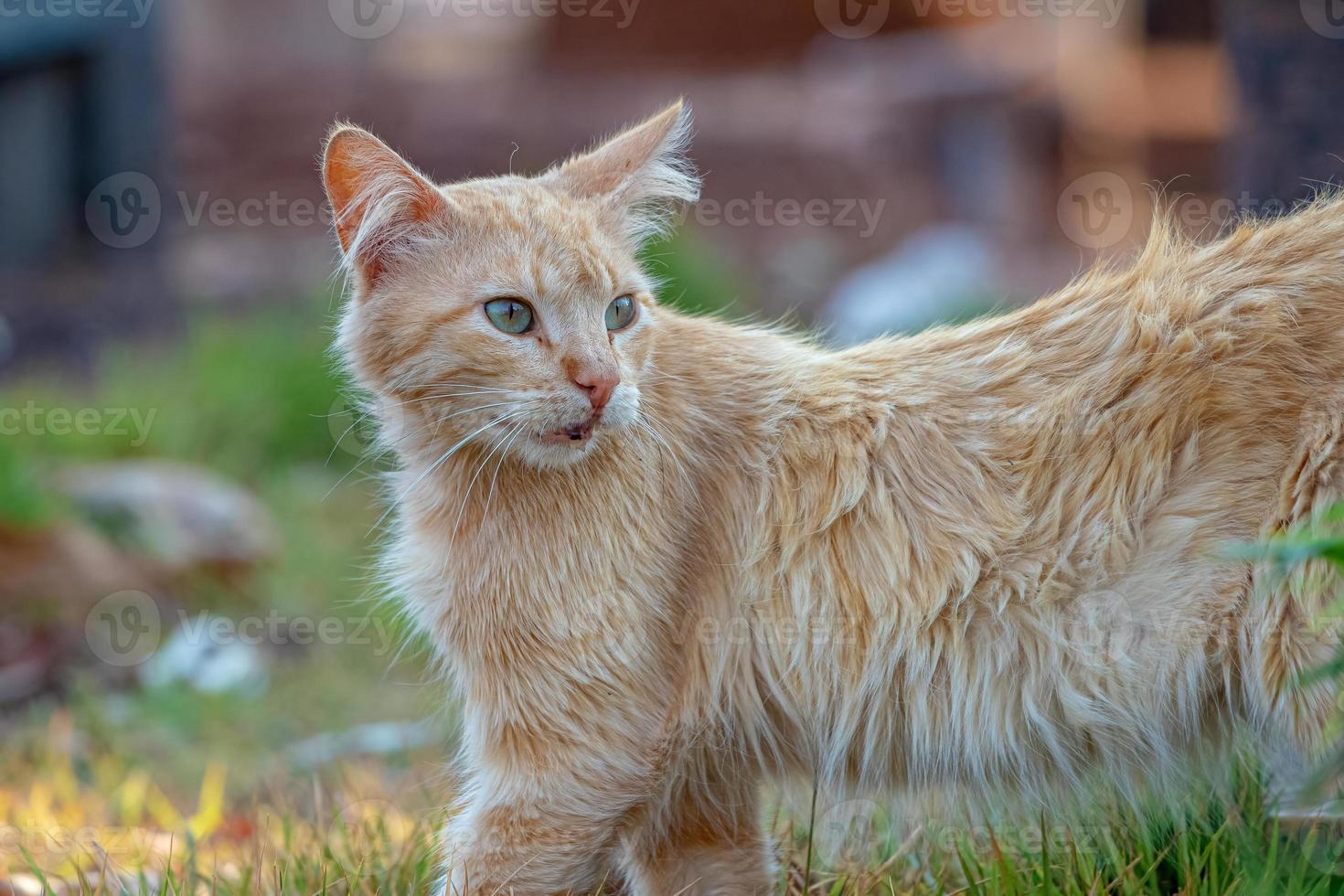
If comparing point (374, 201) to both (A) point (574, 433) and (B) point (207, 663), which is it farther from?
(B) point (207, 663)

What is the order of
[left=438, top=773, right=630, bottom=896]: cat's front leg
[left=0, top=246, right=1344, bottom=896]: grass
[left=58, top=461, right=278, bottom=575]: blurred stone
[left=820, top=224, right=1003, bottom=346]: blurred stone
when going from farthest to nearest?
[left=820, top=224, right=1003, bottom=346]: blurred stone < [left=58, top=461, right=278, bottom=575]: blurred stone < [left=0, top=246, right=1344, bottom=896]: grass < [left=438, top=773, right=630, bottom=896]: cat's front leg

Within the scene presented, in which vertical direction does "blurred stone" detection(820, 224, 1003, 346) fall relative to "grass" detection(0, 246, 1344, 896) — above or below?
above

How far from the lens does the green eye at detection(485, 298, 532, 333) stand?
2670 millimetres

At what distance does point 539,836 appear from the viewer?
8.34ft

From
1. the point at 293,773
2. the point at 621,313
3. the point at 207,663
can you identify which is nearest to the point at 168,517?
the point at 207,663

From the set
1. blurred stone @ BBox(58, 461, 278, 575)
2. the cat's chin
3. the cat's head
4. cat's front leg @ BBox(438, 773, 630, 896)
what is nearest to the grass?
blurred stone @ BBox(58, 461, 278, 575)

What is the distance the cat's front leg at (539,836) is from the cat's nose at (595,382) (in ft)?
2.47

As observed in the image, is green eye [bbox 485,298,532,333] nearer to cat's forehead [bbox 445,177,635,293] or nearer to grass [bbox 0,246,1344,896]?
cat's forehead [bbox 445,177,635,293]

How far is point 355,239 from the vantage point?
2719 millimetres

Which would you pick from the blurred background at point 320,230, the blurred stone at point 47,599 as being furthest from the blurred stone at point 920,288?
the blurred stone at point 47,599

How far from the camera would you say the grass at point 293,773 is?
2668 millimetres

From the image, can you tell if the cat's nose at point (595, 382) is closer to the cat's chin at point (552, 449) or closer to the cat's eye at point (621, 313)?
the cat's chin at point (552, 449)

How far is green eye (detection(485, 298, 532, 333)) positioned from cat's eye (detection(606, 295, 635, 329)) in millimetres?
203

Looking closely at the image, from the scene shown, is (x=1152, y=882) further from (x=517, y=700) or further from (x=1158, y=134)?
(x=1158, y=134)
